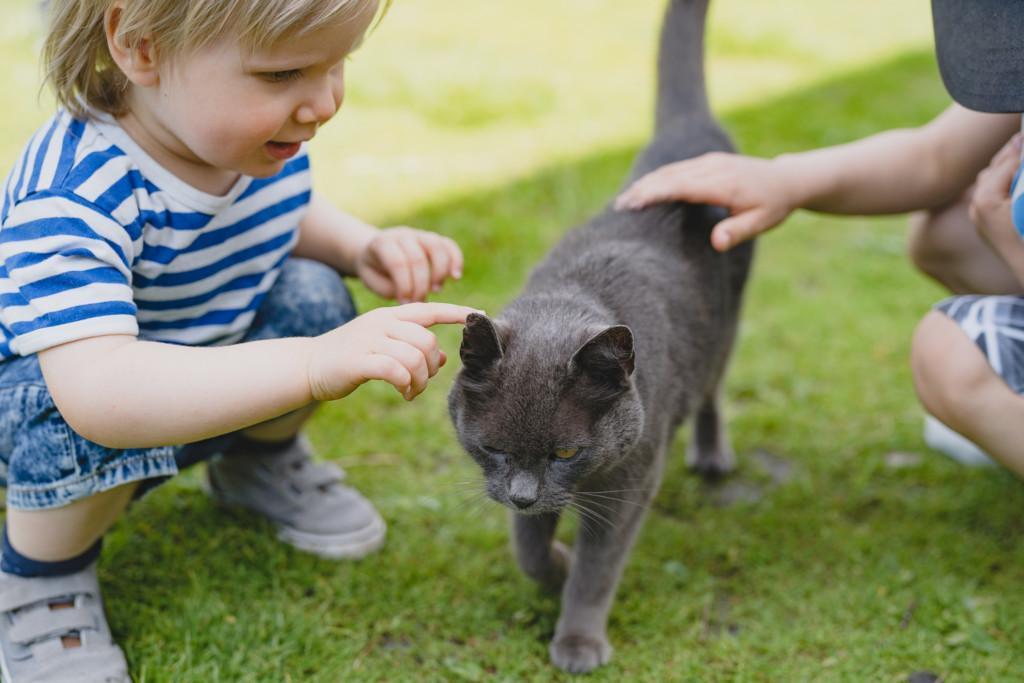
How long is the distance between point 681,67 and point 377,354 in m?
1.33

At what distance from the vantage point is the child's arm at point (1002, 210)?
5.62ft

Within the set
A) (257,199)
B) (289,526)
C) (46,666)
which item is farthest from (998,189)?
(46,666)

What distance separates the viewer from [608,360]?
1.47m

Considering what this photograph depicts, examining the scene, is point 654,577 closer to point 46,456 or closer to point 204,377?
point 204,377

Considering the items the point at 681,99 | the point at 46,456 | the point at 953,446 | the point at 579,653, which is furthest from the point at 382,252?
the point at 953,446

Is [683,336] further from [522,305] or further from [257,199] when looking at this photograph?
[257,199]

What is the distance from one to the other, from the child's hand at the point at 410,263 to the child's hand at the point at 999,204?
0.96m

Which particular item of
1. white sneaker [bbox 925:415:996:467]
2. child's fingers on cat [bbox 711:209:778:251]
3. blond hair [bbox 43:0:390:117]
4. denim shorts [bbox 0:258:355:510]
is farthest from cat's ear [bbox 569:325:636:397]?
white sneaker [bbox 925:415:996:467]

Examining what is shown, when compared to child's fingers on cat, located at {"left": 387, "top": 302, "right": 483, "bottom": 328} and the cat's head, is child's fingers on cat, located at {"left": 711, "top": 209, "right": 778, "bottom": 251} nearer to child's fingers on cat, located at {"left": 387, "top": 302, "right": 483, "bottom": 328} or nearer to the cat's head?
the cat's head

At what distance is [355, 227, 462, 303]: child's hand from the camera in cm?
180

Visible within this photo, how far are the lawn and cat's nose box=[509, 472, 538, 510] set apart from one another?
0.25 metres

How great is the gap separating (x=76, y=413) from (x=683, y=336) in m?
1.13

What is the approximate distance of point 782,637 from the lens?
5.86 ft

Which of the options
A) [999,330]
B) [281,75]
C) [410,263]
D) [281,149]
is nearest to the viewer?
[281,75]
